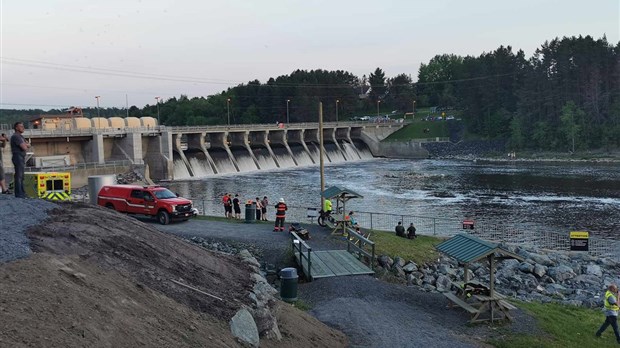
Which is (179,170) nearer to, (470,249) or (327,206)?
(327,206)

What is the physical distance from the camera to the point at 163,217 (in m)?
27.8

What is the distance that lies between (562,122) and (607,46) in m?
16.9

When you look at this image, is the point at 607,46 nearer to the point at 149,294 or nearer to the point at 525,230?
the point at 525,230

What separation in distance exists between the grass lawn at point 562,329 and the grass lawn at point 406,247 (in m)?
Answer: 5.83

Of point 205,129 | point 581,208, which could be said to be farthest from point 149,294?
point 205,129

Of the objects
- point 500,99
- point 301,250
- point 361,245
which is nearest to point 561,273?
point 361,245

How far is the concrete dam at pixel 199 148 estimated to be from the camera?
2403 inches

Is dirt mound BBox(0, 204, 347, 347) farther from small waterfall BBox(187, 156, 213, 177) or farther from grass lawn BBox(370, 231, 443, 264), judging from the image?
small waterfall BBox(187, 156, 213, 177)

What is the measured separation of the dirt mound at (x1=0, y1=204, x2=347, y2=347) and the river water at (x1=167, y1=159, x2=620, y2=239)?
2307cm

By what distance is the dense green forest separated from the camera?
9831 cm

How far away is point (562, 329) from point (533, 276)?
910 centimetres

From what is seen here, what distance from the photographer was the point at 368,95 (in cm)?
17350

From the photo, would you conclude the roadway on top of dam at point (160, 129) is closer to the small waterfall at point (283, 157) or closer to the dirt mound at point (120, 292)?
the small waterfall at point (283, 157)

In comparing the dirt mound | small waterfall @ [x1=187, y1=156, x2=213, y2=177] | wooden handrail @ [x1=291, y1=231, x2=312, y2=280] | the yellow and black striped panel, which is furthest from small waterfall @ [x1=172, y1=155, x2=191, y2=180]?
the dirt mound
